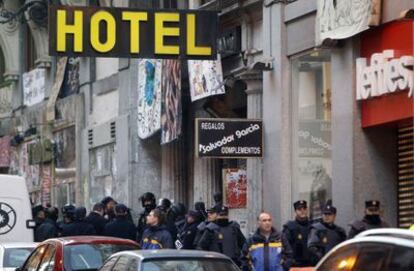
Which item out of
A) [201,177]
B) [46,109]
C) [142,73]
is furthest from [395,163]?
[46,109]

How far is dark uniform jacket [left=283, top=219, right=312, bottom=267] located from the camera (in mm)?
15562

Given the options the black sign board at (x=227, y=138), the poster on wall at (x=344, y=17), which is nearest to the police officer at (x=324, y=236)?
the poster on wall at (x=344, y=17)

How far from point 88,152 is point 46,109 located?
3.87 meters

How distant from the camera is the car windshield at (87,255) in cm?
1448

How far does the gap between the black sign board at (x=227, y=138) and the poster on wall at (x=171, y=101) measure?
3445mm

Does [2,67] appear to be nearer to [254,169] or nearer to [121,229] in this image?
[254,169]

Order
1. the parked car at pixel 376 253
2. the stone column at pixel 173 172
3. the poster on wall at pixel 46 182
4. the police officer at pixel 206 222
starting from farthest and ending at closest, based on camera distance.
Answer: the poster on wall at pixel 46 182, the stone column at pixel 173 172, the police officer at pixel 206 222, the parked car at pixel 376 253

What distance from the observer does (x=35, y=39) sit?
3456 centimetres

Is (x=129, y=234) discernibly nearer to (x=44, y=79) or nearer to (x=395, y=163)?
(x=395, y=163)

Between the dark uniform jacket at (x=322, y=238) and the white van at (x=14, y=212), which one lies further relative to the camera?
the white van at (x=14, y=212)

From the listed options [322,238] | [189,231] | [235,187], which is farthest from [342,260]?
[235,187]

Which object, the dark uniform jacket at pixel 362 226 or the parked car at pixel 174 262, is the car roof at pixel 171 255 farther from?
the dark uniform jacket at pixel 362 226

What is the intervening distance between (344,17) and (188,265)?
6831 mm

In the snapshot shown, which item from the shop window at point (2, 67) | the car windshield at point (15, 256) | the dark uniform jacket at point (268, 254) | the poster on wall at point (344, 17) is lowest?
the car windshield at point (15, 256)
